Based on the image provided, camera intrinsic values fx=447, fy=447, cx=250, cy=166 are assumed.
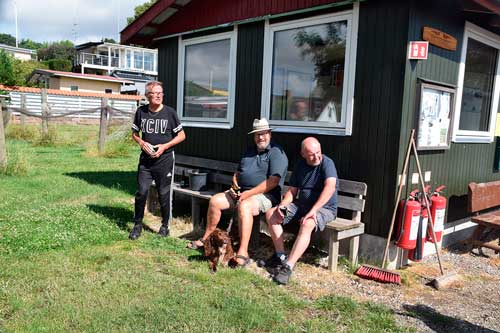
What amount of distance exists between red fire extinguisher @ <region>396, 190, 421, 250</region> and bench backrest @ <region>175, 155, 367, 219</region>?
15.2 inches

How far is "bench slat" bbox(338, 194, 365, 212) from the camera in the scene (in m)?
4.52

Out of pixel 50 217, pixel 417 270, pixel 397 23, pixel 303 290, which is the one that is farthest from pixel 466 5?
pixel 50 217

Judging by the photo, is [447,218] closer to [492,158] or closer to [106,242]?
[492,158]

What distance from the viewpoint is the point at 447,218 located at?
17.8 ft

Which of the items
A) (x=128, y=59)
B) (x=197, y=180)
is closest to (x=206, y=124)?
Result: (x=197, y=180)

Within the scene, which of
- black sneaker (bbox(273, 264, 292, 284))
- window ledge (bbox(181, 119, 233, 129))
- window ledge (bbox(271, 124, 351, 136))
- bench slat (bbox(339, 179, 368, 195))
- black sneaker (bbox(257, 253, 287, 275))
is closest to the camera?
black sneaker (bbox(273, 264, 292, 284))

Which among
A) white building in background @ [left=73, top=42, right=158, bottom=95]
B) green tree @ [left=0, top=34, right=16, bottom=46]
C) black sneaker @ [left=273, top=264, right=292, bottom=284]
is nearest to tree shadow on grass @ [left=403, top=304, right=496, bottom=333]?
black sneaker @ [left=273, top=264, right=292, bottom=284]

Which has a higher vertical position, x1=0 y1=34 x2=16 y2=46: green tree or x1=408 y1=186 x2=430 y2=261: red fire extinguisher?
x1=0 y1=34 x2=16 y2=46: green tree

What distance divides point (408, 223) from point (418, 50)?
5.46 ft

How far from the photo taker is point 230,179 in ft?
19.1

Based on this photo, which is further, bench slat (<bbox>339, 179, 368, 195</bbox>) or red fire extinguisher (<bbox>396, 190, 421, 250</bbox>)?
bench slat (<bbox>339, 179, 368, 195</bbox>)

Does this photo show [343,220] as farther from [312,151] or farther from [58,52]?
[58,52]

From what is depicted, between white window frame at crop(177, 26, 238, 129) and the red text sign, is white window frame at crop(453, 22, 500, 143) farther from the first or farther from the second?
white window frame at crop(177, 26, 238, 129)

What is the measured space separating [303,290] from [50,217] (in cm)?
332
